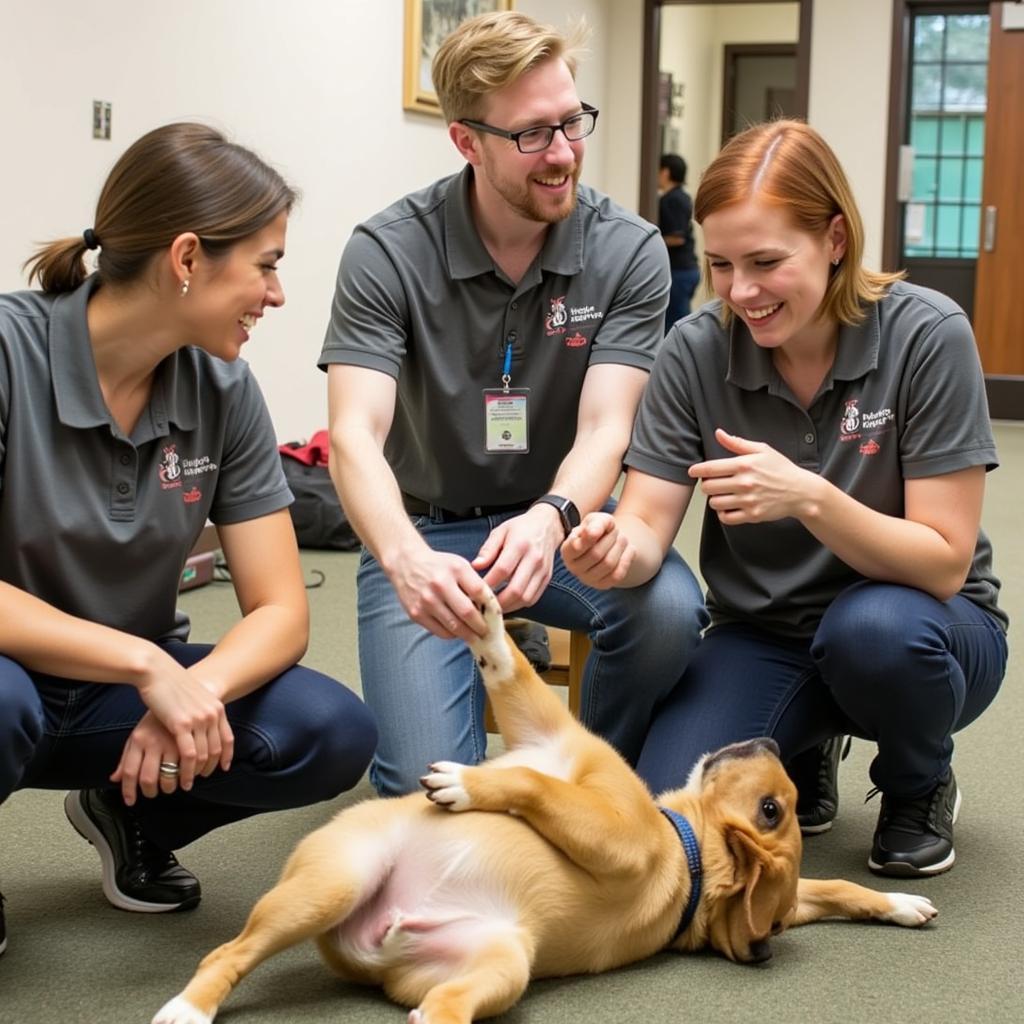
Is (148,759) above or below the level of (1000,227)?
below

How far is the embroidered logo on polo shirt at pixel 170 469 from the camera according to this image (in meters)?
1.88

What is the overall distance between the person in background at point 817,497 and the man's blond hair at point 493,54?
14.3 inches

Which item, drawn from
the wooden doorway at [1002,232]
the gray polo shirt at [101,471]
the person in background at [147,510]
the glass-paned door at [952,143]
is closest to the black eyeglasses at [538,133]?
the person in background at [147,510]

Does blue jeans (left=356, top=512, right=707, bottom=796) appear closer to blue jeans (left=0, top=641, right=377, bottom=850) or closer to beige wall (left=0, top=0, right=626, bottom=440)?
blue jeans (left=0, top=641, right=377, bottom=850)

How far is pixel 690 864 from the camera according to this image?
1.78 meters

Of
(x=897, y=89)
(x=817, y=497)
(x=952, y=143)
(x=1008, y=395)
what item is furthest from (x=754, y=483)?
(x=952, y=143)

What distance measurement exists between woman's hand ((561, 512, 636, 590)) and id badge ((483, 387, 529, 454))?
38cm

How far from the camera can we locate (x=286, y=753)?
72.1 inches

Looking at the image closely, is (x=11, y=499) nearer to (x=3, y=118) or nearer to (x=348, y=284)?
(x=348, y=284)

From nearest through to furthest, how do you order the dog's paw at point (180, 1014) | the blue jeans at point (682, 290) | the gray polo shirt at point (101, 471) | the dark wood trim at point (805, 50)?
the dog's paw at point (180, 1014), the gray polo shirt at point (101, 471), the dark wood trim at point (805, 50), the blue jeans at point (682, 290)

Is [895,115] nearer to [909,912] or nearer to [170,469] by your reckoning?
[909,912]

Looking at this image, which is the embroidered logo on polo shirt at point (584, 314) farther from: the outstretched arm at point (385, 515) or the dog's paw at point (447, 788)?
the dog's paw at point (447, 788)

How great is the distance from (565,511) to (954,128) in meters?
8.31

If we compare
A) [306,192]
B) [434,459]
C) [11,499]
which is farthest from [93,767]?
[306,192]
